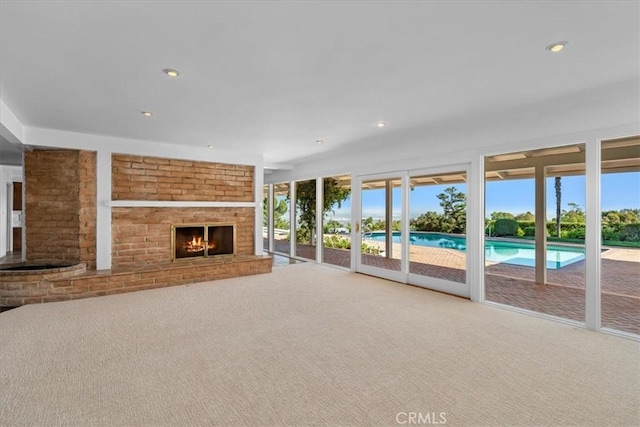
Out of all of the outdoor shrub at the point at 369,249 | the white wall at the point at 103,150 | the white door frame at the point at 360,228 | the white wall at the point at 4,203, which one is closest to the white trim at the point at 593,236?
the white door frame at the point at 360,228

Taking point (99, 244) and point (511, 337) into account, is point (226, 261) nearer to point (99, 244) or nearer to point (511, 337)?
point (99, 244)

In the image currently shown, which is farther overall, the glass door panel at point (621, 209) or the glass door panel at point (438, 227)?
the glass door panel at point (438, 227)

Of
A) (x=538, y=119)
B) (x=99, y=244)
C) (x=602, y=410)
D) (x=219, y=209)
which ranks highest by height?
(x=538, y=119)

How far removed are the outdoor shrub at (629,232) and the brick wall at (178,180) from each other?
6.16m

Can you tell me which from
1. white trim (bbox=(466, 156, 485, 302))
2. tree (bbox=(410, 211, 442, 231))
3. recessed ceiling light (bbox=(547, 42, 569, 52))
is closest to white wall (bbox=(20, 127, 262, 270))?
tree (bbox=(410, 211, 442, 231))

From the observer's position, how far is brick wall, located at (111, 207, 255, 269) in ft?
18.1

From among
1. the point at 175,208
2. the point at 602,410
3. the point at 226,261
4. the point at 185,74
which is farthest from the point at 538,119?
the point at 175,208

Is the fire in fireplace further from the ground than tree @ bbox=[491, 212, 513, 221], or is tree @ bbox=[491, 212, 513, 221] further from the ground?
tree @ bbox=[491, 212, 513, 221]

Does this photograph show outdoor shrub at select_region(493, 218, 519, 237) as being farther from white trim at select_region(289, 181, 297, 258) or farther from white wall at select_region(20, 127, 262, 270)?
white wall at select_region(20, 127, 262, 270)

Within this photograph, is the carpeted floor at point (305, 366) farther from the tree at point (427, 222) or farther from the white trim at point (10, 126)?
the white trim at point (10, 126)

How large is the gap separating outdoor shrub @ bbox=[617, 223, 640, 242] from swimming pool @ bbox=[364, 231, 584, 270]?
1417mm

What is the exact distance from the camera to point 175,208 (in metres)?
6.05

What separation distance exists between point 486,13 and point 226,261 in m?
5.51

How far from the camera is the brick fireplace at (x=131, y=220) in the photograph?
16.2ft
